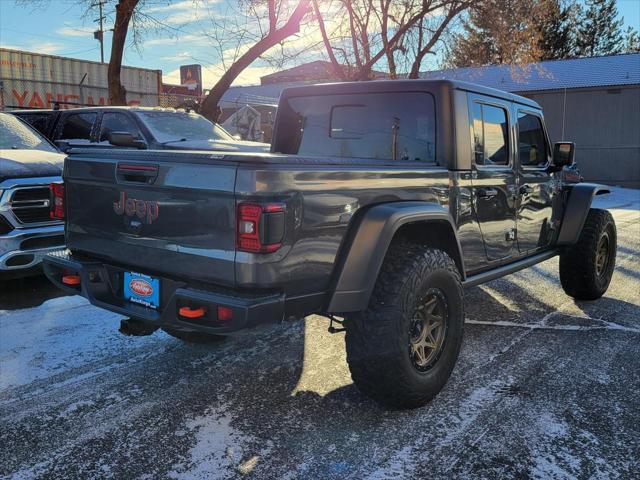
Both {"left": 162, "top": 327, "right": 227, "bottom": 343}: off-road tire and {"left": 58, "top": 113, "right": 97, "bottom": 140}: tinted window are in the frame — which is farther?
{"left": 58, "top": 113, "right": 97, "bottom": 140}: tinted window

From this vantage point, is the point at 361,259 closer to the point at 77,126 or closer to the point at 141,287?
the point at 141,287

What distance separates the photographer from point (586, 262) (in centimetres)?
514

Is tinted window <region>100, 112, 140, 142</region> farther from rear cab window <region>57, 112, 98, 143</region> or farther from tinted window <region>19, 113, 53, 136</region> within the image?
tinted window <region>19, 113, 53, 136</region>

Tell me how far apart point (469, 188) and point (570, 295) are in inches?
96.3

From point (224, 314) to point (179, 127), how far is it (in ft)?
20.8

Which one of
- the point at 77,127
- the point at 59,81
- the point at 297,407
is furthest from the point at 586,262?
the point at 59,81

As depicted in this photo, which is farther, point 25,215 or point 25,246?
point 25,215

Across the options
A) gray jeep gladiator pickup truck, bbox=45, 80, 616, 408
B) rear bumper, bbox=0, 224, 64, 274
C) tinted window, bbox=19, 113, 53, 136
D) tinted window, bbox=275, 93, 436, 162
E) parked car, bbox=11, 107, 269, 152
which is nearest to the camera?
gray jeep gladiator pickup truck, bbox=45, 80, 616, 408

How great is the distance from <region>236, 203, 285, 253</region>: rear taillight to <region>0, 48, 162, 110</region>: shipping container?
16365 mm

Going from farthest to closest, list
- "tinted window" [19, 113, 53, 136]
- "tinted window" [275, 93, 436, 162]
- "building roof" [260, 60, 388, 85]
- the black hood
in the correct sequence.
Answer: "building roof" [260, 60, 388, 85] → "tinted window" [19, 113, 53, 136] → the black hood → "tinted window" [275, 93, 436, 162]

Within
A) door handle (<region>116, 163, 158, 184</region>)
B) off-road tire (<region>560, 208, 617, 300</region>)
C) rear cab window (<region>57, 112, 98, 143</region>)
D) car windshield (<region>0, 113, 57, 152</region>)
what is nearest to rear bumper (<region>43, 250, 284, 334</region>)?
door handle (<region>116, 163, 158, 184</region>)

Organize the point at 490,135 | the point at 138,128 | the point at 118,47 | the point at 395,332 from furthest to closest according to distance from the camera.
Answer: the point at 118,47 < the point at 138,128 < the point at 490,135 < the point at 395,332

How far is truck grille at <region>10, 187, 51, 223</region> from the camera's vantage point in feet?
17.0

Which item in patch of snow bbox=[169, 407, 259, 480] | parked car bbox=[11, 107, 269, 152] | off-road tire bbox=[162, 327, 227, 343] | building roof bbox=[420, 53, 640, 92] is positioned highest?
building roof bbox=[420, 53, 640, 92]
